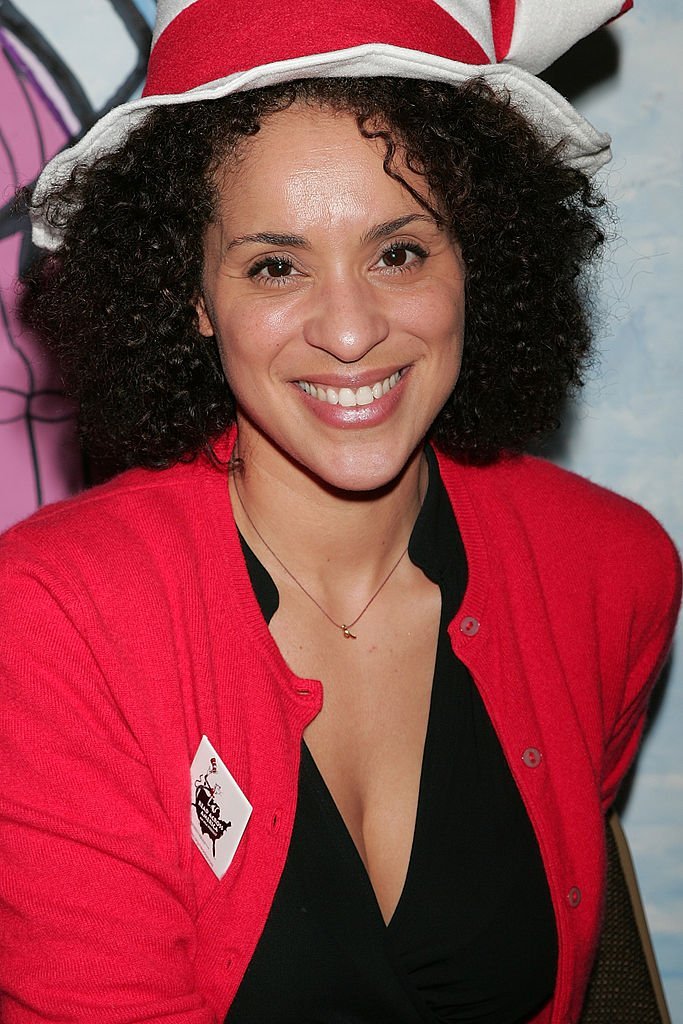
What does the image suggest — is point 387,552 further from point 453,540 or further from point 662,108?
point 662,108

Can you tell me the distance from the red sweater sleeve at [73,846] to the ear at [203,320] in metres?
0.39

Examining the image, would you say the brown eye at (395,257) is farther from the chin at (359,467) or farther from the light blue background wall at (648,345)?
the light blue background wall at (648,345)

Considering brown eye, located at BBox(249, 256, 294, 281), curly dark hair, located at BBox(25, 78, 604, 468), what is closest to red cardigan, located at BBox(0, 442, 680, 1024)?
curly dark hair, located at BBox(25, 78, 604, 468)

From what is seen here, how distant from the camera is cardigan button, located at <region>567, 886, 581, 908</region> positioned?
1.70 m

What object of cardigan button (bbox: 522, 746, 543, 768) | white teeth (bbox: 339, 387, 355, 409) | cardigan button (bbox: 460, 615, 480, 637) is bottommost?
cardigan button (bbox: 522, 746, 543, 768)

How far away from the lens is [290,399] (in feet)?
4.95

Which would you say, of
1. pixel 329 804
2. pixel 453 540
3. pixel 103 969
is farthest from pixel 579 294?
pixel 103 969

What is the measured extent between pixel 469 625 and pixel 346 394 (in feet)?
1.32

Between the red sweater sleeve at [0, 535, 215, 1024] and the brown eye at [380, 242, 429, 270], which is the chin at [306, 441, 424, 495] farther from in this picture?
the red sweater sleeve at [0, 535, 215, 1024]

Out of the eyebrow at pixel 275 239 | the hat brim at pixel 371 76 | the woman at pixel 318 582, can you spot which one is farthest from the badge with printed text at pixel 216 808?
the hat brim at pixel 371 76

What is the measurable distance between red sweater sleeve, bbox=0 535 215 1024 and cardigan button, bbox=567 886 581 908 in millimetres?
520

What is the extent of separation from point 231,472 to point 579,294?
0.72m

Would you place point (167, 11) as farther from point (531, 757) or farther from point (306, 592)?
point (531, 757)

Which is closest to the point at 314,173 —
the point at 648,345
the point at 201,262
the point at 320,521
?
the point at 201,262
